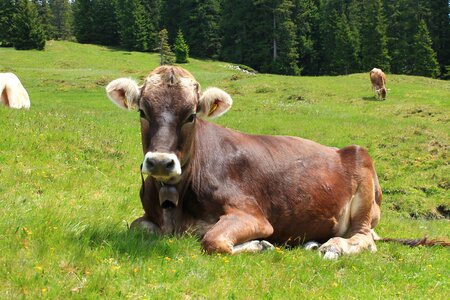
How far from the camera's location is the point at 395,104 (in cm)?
3048

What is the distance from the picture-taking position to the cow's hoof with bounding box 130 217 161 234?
6.24 meters

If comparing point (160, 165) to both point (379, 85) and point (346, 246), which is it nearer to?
point (346, 246)

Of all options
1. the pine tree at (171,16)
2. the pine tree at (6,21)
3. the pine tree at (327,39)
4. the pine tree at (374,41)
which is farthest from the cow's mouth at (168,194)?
the pine tree at (171,16)

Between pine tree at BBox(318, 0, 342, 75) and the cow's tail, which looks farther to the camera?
pine tree at BBox(318, 0, 342, 75)

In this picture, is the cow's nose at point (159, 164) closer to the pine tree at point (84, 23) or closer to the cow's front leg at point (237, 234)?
the cow's front leg at point (237, 234)

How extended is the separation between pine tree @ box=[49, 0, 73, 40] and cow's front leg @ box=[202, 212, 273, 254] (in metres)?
116

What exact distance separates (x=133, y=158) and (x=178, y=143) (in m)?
7.58

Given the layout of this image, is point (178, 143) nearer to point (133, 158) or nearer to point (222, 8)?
point (133, 158)

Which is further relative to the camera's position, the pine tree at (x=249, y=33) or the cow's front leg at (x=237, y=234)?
the pine tree at (x=249, y=33)

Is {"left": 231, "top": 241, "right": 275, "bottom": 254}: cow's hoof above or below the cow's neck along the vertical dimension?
below

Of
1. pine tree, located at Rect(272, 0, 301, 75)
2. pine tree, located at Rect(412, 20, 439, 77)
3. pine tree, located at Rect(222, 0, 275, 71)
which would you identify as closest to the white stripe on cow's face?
pine tree, located at Rect(412, 20, 439, 77)

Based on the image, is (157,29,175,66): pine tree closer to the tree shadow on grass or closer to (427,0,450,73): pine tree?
(427,0,450,73): pine tree

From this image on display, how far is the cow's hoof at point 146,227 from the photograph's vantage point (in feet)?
20.5

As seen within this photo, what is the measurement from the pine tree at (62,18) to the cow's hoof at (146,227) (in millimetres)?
115827
